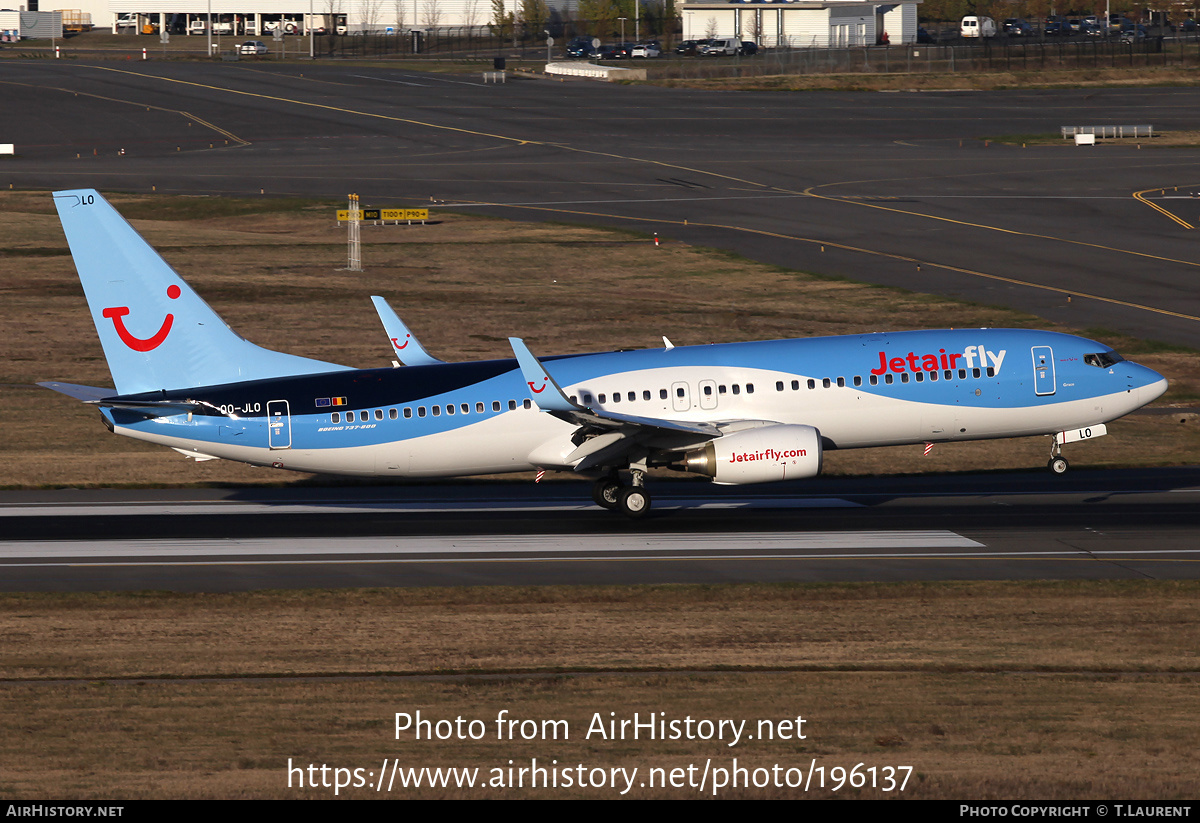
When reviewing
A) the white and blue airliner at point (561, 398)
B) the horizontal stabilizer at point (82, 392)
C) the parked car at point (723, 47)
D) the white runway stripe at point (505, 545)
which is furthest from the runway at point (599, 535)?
the parked car at point (723, 47)

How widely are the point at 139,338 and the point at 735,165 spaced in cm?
7577

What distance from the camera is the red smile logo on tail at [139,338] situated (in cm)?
3622

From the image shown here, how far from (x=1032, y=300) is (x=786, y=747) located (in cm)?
4961

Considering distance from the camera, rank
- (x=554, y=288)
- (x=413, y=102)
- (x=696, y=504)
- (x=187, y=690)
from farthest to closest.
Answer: (x=413, y=102) < (x=554, y=288) < (x=696, y=504) < (x=187, y=690)

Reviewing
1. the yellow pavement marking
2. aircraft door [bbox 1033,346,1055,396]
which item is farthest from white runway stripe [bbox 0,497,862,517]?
the yellow pavement marking

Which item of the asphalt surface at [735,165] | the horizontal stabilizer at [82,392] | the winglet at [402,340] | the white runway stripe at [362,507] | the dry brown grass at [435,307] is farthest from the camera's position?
the asphalt surface at [735,165]

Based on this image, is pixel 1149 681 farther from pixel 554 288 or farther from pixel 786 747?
pixel 554 288

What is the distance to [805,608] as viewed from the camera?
1164 inches

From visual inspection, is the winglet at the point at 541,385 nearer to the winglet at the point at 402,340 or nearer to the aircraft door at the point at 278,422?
the winglet at the point at 402,340

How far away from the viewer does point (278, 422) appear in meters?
36.3

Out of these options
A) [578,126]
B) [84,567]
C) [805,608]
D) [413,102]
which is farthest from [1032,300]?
[413,102]

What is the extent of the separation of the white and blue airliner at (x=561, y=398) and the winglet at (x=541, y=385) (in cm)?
8
